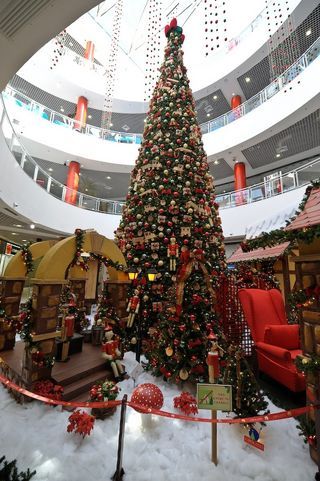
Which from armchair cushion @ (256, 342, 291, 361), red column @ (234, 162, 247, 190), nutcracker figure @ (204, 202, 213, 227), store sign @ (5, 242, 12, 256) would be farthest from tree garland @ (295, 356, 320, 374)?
store sign @ (5, 242, 12, 256)

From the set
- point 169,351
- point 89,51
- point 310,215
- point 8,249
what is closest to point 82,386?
point 169,351

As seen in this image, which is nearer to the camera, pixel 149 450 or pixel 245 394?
pixel 149 450

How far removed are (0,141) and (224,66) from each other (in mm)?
12302

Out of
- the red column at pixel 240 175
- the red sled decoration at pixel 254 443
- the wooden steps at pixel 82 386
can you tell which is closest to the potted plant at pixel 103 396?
the wooden steps at pixel 82 386

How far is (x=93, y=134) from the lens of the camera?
41.6 feet

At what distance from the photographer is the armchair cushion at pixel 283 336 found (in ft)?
13.1

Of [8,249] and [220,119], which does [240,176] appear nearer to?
[220,119]

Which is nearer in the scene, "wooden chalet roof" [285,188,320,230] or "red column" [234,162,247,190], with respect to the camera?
"wooden chalet roof" [285,188,320,230]

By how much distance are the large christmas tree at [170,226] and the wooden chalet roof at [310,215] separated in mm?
1662

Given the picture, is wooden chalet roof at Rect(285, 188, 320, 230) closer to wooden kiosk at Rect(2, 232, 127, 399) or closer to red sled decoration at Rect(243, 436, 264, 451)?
red sled decoration at Rect(243, 436, 264, 451)

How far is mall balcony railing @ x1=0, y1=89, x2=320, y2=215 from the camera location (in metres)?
6.30

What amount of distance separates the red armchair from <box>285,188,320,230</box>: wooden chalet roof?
217 centimetres

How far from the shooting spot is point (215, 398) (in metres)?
2.00

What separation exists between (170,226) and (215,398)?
3.48 m
